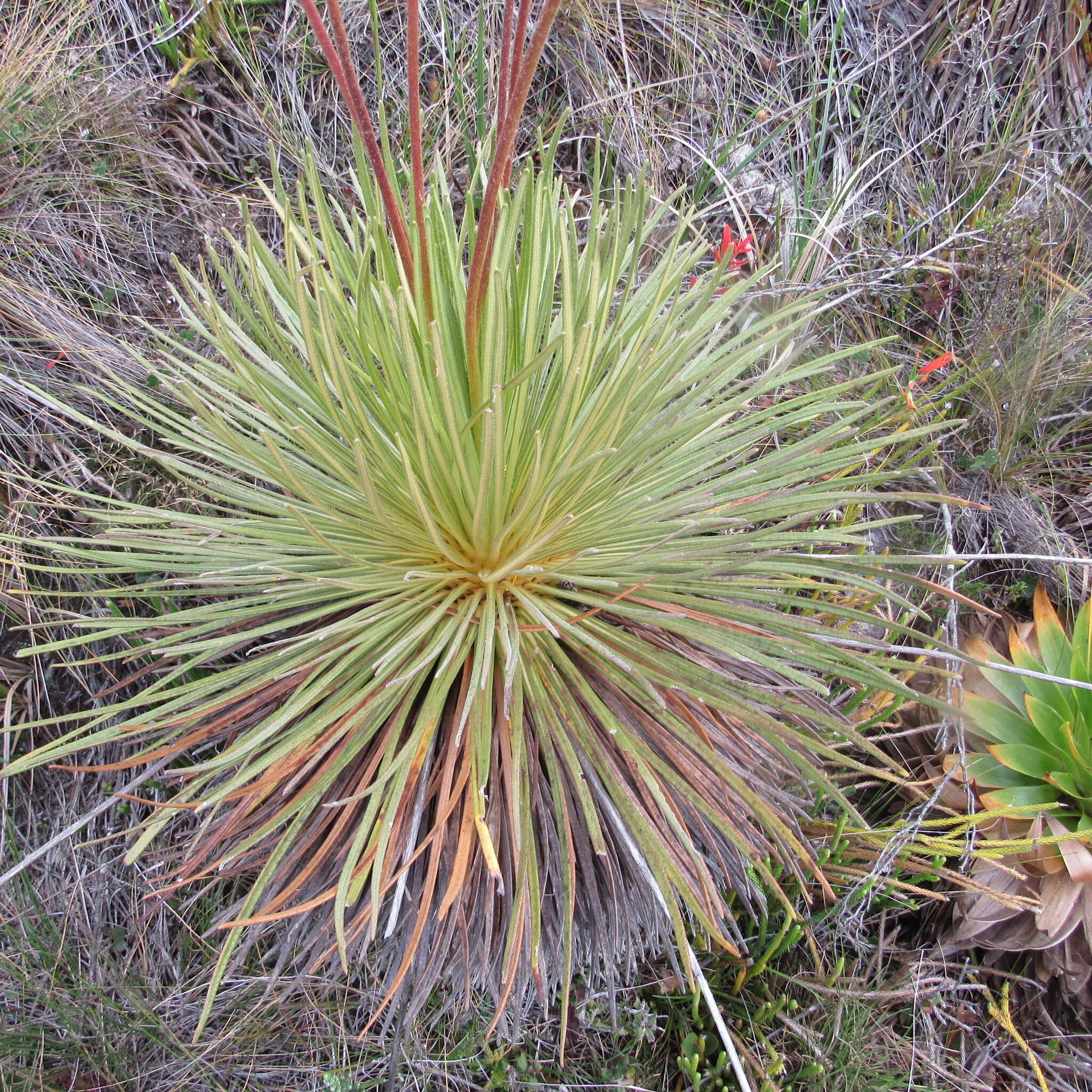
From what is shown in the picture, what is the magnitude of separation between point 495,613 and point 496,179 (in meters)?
0.55

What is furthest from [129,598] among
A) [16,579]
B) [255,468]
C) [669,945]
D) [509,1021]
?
[669,945]

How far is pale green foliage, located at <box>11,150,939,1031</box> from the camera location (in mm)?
1021

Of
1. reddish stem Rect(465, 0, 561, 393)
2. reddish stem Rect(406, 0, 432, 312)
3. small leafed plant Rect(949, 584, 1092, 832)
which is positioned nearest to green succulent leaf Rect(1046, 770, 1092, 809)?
small leafed plant Rect(949, 584, 1092, 832)

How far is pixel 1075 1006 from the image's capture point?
5.27 ft

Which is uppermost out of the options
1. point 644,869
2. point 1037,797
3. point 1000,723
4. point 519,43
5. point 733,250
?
point 519,43

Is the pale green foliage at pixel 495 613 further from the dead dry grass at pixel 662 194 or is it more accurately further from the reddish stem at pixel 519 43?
the dead dry grass at pixel 662 194

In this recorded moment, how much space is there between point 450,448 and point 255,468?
329 mm

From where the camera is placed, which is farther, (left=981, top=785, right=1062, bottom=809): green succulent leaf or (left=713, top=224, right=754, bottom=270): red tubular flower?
(left=981, top=785, right=1062, bottom=809): green succulent leaf

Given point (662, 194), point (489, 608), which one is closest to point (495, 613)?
point (489, 608)

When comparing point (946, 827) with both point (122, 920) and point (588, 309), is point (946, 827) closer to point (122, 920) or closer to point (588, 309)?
point (588, 309)

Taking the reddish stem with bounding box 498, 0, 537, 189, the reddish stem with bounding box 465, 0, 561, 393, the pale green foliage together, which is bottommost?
the pale green foliage

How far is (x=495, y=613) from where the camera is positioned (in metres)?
1.13

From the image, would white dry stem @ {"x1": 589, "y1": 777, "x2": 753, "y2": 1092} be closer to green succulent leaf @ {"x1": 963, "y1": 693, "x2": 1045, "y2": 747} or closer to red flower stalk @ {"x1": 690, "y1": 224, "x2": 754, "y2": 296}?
red flower stalk @ {"x1": 690, "y1": 224, "x2": 754, "y2": 296}

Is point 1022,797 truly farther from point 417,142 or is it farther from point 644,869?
point 417,142
